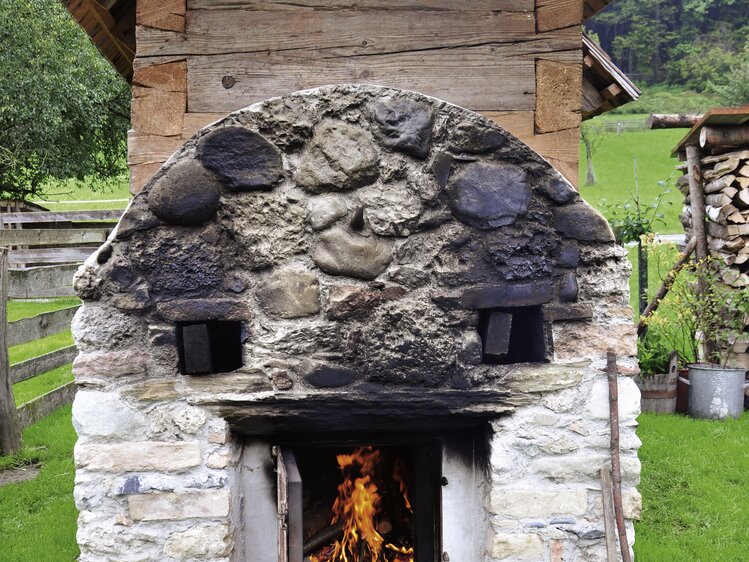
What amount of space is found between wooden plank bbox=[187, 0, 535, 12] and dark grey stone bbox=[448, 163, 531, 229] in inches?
63.6

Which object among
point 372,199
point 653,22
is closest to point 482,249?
point 372,199

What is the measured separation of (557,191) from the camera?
303 centimetres

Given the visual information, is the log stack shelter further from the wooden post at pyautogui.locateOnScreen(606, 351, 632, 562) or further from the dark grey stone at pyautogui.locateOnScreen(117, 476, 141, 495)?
the dark grey stone at pyautogui.locateOnScreen(117, 476, 141, 495)

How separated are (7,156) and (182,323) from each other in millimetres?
14388

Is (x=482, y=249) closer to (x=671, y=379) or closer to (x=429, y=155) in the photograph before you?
(x=429, y=155)

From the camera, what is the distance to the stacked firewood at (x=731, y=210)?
304 inches

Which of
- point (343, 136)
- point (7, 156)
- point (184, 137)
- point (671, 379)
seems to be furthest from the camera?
point (7, 156)

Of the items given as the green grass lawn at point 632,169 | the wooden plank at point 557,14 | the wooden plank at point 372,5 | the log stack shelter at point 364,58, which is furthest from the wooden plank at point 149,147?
the green grass lawn at point 632,169

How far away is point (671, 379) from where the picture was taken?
7.54 meters

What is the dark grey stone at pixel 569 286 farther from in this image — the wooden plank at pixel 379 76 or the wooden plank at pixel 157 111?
the wooden plank at pixel 157 111

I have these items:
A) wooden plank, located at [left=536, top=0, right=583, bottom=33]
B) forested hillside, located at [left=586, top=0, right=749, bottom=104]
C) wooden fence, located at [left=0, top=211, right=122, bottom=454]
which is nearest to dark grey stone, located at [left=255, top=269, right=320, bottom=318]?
wooden plank, located at [left=536, top=0, right=583, bottom=33]

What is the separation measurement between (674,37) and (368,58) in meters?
57.3

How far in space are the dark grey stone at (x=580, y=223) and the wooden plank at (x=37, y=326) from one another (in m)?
4.89

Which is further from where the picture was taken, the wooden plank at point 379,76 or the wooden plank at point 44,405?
the wooden plank at point 44,405
